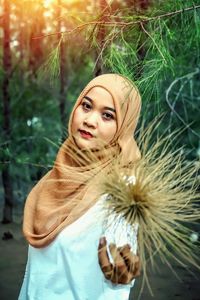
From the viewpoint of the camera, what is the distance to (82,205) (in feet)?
4.92

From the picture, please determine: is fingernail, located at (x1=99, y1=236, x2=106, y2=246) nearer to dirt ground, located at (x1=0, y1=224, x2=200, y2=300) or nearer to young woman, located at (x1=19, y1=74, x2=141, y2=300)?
young woman, located at (x1=19, y1=74, x2=141, y2=300)

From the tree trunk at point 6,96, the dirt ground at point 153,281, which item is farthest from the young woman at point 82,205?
the tree trunk at point 6,96

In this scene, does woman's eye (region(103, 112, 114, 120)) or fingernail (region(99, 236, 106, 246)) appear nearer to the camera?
fingernail (region(99, 236, 106, 246))

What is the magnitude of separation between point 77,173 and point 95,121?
0.52ft

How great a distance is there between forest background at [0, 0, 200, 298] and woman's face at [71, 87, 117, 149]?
0.28 feet

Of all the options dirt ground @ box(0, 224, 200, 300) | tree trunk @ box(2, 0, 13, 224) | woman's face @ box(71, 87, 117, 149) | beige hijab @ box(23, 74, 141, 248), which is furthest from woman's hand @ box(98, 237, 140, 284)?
tree trunk @ box(2, 0, 13, 224)

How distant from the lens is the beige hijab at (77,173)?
1.49 metres

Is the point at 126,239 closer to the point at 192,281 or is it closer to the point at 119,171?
the point at 119,171

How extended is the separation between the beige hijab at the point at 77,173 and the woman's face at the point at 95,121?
0.7 inches

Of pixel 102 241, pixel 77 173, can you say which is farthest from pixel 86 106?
pixel 102 241

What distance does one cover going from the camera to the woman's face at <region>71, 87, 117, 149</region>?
1535 mm

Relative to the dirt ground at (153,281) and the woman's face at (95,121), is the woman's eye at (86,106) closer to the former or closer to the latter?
the woman's face at (95,121)

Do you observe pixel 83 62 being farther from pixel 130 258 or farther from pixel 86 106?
pixel 130 258

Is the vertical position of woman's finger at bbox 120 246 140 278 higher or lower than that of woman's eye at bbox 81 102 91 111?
lower
